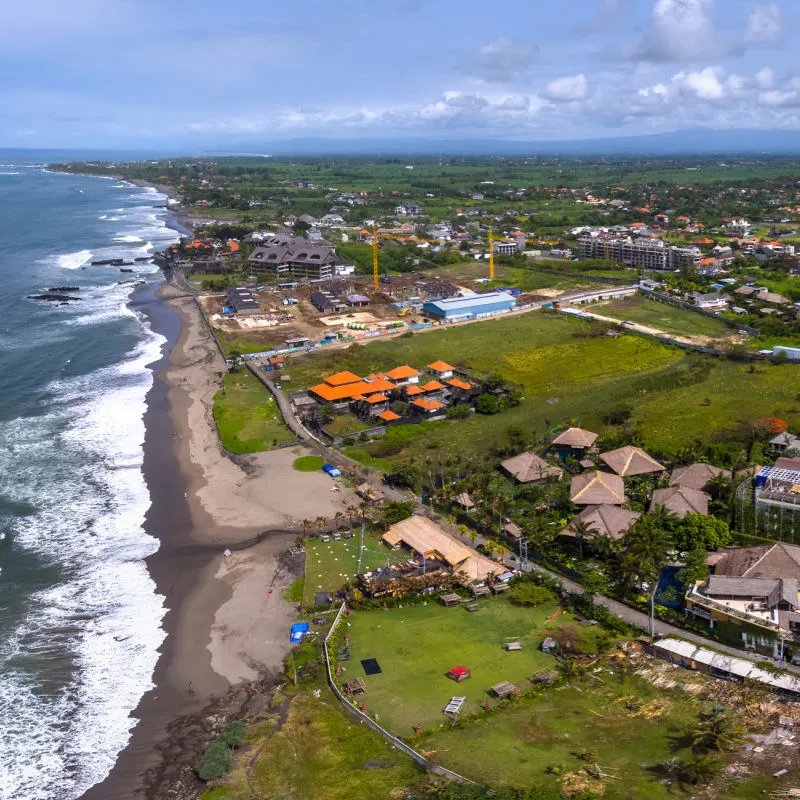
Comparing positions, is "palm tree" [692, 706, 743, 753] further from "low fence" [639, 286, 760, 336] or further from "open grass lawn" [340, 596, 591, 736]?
"low fence" [639, 286, 760, 336]

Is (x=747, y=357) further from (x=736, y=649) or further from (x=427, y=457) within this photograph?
(x=736, y=649)

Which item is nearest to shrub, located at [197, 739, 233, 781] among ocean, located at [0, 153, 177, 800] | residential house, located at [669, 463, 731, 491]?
ocean, located at [0, 153, 177, 800]

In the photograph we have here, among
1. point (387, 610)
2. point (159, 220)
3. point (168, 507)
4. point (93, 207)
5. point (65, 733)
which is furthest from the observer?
point (93, 207)

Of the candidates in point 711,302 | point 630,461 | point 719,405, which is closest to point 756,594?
point 630,461

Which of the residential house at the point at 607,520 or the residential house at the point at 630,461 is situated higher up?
the residential house at the point at 630,461

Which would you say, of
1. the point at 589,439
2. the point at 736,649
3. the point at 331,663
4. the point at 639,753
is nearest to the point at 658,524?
the point at 736,649

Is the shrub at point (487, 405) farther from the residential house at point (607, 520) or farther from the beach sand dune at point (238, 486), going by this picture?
the residential house at point (607, 520)

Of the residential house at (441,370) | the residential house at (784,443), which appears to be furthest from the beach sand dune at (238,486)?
the residential house at (784,443)
